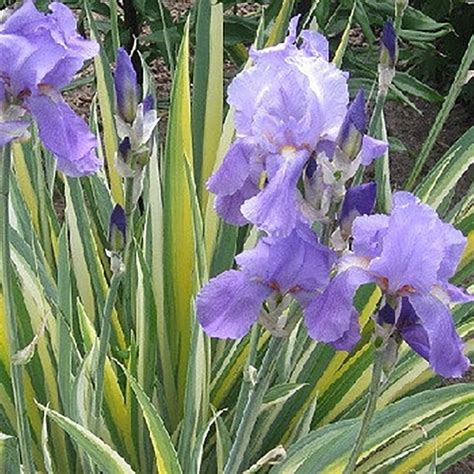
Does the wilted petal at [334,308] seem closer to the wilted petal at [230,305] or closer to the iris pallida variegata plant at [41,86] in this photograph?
the wilted petal at [230,305]

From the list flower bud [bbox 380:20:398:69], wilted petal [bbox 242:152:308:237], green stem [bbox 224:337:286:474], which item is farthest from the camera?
flower bud [bbox 380:20:398:69]

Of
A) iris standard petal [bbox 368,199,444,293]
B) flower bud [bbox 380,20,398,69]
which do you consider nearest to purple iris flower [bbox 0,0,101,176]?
iris standard petal [bbox 368,199,444,293]

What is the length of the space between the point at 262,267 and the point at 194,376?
49 centimetres

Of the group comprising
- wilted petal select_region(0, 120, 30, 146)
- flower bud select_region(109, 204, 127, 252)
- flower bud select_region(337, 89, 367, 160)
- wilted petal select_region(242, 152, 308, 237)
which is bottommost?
flower bud select_region(109, 204, 127, 252)

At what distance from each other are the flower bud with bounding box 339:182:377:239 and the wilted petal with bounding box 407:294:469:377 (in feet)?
0.25

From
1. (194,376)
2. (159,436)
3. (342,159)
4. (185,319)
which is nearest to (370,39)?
(185,319)

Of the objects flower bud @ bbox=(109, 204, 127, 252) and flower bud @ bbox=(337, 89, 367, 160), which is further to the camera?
flower bud @ bbox=(109, 204, 127, 252)

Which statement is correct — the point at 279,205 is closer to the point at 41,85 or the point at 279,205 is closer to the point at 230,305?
the point at 230,305

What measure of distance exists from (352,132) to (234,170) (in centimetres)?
10

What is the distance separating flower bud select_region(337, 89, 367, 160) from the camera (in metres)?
0.64

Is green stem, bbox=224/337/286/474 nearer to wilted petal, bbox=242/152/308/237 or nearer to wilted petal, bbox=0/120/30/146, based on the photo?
wilted petal, bbox=242/152/308/237

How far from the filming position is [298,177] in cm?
63

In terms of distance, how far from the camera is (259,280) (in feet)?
2.13

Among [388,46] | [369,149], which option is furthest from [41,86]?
[388,46]
